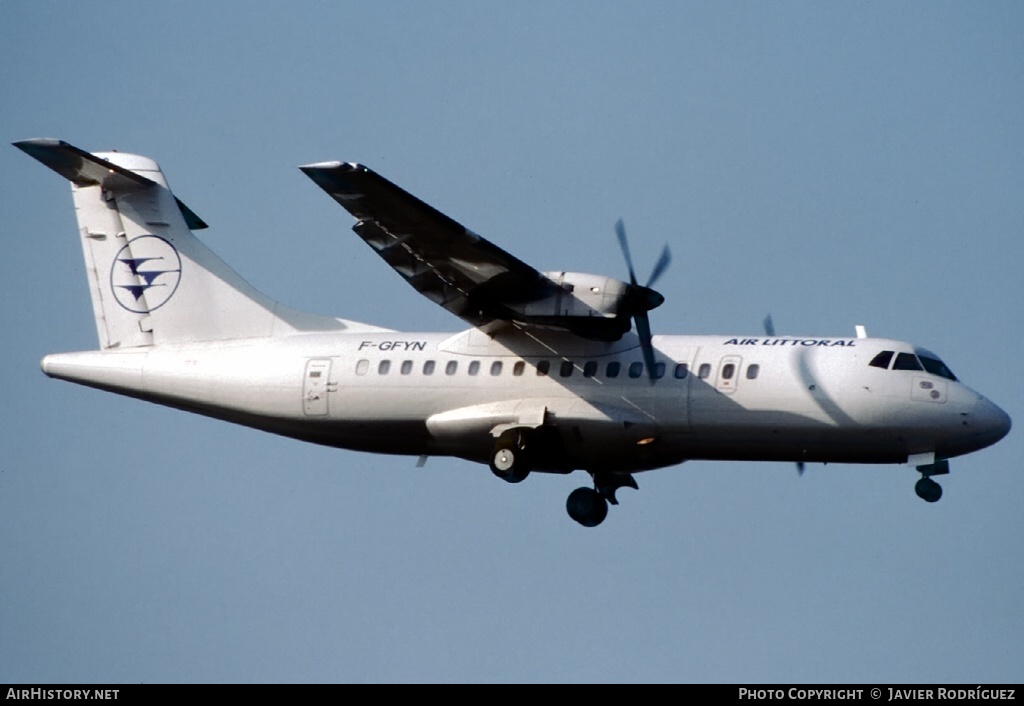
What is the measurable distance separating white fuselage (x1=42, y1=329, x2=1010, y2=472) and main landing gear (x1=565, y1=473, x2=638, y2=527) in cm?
90

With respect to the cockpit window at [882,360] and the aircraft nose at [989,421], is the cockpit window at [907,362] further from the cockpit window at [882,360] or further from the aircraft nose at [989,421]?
the aircraft nose at [989,421]

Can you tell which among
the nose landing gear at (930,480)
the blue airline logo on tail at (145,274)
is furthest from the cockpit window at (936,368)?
the blue airline logo on tail at (145,274)

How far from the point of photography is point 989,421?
2488 centimetres

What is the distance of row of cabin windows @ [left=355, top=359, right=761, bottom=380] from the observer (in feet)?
84.4

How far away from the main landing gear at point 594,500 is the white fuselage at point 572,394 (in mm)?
899

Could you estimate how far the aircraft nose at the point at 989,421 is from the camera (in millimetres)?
24812

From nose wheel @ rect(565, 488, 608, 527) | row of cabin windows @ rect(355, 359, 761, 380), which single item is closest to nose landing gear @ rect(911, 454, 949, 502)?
row of cabin windows @ rect(355, 359, 761, 380)

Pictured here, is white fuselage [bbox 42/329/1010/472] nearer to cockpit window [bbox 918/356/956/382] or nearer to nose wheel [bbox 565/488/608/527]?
cockpit window [bbox 918/356/956/382]

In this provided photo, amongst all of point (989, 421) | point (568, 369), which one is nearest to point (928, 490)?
point (989, 421)

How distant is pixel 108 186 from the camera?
2955 centimetres
